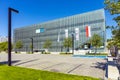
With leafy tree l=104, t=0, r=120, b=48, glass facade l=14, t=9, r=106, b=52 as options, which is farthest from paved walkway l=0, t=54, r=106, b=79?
glass facade l=14, t=9, r=106, b=52

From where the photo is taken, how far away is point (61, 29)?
80.9m

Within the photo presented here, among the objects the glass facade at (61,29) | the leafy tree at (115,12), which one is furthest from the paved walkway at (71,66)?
the glass facade at (61,29)

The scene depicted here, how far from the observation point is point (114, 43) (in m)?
8.38

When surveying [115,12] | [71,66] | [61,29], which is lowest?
[71,66]

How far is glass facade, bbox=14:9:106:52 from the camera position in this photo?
66125 mm

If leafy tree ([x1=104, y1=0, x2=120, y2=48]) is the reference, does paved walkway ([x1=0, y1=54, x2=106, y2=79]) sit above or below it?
below

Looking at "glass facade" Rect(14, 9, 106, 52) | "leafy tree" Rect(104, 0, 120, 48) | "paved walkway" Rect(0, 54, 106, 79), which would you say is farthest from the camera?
"glass facade" Rect(14, 9, 106, 52)

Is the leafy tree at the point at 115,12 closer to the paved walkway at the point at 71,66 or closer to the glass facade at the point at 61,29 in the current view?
the paved walkway at the point at 71,66

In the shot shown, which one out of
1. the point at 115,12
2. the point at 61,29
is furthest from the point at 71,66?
the point at 61,29

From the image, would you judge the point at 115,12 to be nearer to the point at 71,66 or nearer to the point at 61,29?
the point at 71,66

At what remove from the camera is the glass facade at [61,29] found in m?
66.1

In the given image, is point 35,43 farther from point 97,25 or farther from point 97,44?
point 97,44

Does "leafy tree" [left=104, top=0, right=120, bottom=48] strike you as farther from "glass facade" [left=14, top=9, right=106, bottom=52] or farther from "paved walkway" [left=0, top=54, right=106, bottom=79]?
"glass facade" [left=14, top=9, right=106, bottom=52]

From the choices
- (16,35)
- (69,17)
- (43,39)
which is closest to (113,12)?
(69,17)
